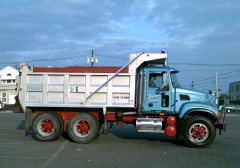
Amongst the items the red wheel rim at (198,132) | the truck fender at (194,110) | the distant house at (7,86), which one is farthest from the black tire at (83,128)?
the distant house at (7,86)

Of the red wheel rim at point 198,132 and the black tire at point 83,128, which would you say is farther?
the black tire at point 83,128

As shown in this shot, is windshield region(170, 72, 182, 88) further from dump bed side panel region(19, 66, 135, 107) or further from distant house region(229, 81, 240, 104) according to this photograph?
distant house region(229, 81, 240, 104)

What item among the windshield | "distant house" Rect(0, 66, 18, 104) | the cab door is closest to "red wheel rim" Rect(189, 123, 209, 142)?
the cab door

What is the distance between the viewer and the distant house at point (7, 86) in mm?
51312

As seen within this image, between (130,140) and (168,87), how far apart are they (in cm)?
269

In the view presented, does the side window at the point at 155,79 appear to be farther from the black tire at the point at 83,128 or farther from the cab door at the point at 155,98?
the black tire at the point at 83,128

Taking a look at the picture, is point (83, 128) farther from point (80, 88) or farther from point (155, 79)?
point (155, 79)

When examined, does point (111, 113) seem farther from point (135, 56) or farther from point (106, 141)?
point (135, 56)

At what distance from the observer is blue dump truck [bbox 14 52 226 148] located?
35.0 feet

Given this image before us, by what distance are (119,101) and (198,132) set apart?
2.92 m

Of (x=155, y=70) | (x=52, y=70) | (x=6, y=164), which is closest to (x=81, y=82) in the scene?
(x=52, y=70)

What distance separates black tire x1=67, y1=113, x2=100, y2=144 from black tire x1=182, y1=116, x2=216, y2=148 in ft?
10.3

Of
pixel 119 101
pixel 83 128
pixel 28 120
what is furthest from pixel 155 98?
pixel 28 120

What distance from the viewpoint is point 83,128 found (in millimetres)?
11188
